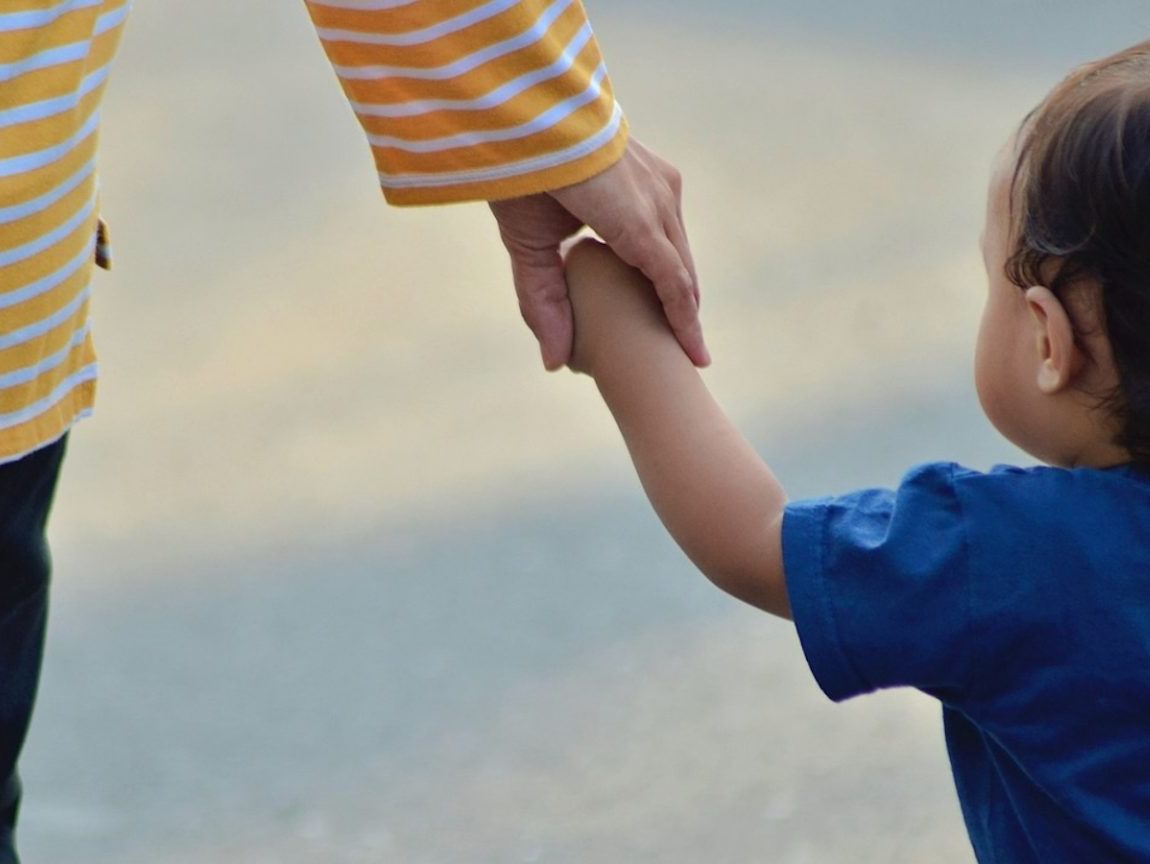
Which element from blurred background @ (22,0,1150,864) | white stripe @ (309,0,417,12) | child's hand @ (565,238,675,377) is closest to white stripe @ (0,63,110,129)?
white stripe @ (309,0,417,12)

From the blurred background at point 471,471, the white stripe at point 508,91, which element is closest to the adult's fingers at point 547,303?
the white stripe at point 508,91

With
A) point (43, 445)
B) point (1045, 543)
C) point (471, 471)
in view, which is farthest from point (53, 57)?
point (471, 471)

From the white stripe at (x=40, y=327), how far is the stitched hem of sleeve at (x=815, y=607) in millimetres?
407

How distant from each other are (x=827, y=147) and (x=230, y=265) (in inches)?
39.0

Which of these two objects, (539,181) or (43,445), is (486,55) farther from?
(43,445)

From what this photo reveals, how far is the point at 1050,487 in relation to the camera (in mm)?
933

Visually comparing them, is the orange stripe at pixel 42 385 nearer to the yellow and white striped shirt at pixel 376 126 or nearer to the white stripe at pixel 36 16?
the yellow and white striped shirt at pixel 376 126

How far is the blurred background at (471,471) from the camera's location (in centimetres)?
179

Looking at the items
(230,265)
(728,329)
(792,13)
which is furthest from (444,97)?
(792,13)

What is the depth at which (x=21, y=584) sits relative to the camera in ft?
3.81

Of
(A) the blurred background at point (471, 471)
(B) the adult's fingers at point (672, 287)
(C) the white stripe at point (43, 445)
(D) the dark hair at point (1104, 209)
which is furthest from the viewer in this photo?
(A) the blurred background at point (471, 471)

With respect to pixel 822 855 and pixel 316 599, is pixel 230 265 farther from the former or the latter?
pixel 822 855

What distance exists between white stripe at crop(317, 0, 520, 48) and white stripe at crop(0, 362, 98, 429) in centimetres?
27

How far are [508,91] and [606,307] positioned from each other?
0.15 metres
